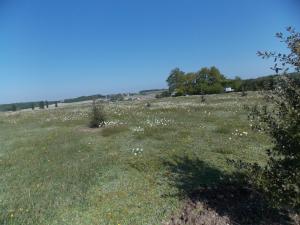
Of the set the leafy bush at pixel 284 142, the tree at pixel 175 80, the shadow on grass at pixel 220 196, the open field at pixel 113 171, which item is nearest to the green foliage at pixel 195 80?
the tree at pixel 175 80

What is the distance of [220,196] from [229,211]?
746 millimetres

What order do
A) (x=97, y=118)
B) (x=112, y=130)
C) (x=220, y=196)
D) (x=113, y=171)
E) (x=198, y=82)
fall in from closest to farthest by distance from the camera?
1. (x=220, y=196)
2. (x=113, y=171)
3. (x=112, y=130)
4. (x=97, y=118)
5. (x=198, y=82)

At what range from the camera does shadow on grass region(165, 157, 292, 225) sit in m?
6.42

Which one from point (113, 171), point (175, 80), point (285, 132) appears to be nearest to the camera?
point (285, 132)

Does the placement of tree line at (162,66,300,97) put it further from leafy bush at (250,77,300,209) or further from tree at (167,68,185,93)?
leafy bush at (250,77,300,209)

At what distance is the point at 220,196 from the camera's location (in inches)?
292

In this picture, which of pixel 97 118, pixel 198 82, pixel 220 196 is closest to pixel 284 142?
pixel 220 196

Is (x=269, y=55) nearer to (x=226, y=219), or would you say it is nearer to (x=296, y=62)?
(x=296, y=62)

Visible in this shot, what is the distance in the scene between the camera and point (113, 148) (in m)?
13.2

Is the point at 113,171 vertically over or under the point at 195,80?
under

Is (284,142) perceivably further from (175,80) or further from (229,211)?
(175,80)

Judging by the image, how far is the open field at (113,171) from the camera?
23.1 feet

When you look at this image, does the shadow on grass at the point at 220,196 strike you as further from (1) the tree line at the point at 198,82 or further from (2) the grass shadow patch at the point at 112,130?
(1) the tree line at the point at 198,82

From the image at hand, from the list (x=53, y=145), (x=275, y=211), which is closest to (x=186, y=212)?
(x=275, y=211)
